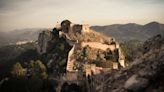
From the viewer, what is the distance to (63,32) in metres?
55.9

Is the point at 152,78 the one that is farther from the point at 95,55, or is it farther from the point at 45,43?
the point at 45,43

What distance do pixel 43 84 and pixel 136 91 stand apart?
35837 millimetres

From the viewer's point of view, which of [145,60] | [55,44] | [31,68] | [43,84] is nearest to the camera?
[145,60]

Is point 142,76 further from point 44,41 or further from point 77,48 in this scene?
point 44,41

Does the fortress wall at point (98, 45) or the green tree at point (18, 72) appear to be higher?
the fortress wall at point (98, 45)

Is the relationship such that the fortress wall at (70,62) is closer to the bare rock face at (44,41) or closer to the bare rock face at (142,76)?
the bare rock face at (44,41)

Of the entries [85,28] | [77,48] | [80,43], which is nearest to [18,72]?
[77,48]

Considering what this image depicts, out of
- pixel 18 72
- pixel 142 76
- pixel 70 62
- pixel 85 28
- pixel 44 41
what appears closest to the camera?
pixel 142 76

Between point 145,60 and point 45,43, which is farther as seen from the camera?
point 45,43

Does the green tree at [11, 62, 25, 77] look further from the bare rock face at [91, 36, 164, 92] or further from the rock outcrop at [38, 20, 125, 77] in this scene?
the bare rock face at [91, 36, 164, 92]

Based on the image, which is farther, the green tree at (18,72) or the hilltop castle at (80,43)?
the green tree at (18,72)

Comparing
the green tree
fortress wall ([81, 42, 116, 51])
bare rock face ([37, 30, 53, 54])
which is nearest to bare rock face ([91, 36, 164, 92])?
the green tree

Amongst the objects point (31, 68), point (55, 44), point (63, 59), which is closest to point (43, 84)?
point (63, 59)

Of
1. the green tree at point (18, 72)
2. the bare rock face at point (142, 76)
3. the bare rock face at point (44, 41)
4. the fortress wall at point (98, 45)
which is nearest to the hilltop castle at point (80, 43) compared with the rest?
the fortress wall at point (98, 45)
